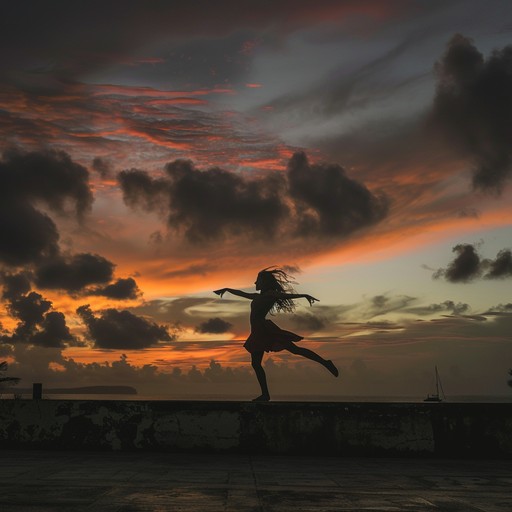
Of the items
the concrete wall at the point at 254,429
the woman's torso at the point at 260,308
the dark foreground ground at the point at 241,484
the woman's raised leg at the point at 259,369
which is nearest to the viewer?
the dark foreground ground at the point at 241,484

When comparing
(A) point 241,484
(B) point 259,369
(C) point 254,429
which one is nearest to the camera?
(A) point 241,484

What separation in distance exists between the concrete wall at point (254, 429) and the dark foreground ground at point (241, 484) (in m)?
0.72

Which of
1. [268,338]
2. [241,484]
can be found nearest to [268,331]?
[268,338]

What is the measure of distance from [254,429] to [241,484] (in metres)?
4.05

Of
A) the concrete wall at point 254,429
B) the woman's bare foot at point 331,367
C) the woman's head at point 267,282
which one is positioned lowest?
the concrete wall at point 254,429

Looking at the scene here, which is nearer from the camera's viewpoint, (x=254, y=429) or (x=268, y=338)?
(x=254, y=429)

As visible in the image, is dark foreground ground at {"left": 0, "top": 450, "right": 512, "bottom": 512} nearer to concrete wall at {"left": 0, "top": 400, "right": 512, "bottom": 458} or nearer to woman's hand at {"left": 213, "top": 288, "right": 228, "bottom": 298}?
concrete wall at {"left": 0, "top": 400, "right": 512, "bottom": 458}

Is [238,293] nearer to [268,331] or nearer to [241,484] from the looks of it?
[268,331]

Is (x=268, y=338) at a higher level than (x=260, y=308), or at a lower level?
lower

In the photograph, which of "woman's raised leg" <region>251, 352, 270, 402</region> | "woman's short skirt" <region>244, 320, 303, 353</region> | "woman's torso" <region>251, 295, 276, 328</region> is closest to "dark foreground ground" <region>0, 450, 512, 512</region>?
"woman's raised leg" <region>251, 352, 270, 402</region>

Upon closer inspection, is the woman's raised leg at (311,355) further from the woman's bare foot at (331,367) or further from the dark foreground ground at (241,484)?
the dark foreground ground at (241,484)

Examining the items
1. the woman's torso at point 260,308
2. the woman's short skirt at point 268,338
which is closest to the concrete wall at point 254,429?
the woman's short skirt at point 268,338

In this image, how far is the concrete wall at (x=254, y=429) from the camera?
10.1m

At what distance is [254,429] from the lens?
1013 centimetres
